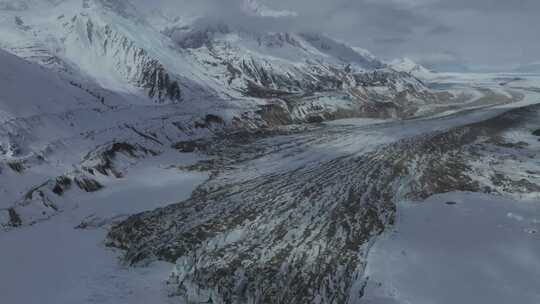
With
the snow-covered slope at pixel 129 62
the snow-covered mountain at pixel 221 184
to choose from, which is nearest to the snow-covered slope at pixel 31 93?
the snow-covered mountain at pixel 221 184

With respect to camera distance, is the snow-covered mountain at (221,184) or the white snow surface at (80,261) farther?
the snow-covered mountain at (221,184)

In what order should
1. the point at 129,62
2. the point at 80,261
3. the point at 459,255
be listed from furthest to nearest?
1. the point at 129,62
2. the point at 459,255
3. the point at 80,261

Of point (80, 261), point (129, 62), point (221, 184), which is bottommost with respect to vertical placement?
point (80, 261)

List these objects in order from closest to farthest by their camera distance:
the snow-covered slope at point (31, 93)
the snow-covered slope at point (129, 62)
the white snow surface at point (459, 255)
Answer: the white snow surface at point (459, 255) < the snow-covered slope at point (31, 93) < the snow-covered slope at point (129, 62)

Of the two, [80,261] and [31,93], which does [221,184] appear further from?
[31,93]

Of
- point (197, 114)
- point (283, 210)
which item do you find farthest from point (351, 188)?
point (197, 114)

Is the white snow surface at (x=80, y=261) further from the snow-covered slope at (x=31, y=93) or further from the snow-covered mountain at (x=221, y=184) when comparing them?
the snow-covered slope at (x=31, y=93)

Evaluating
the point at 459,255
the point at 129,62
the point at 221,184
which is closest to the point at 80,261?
the point at 221,184

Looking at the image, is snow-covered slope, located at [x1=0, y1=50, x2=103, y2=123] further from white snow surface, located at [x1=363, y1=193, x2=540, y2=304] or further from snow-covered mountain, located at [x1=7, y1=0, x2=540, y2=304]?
white snow surface, located at [x1=363, y1=193, x2=540, y2=304]

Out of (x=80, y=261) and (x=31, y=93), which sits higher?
(x=31, y=93)
